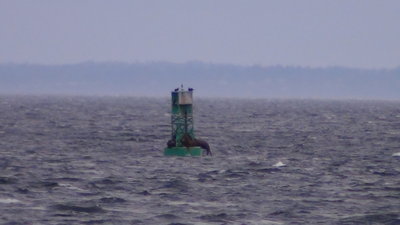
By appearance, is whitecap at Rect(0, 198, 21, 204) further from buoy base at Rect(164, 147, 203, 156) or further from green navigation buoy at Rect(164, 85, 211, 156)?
buoy base at Rect(164, 147, 203, 156)

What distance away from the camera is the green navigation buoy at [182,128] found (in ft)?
146

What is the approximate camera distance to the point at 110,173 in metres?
37.4

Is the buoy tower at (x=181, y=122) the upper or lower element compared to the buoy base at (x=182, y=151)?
upper

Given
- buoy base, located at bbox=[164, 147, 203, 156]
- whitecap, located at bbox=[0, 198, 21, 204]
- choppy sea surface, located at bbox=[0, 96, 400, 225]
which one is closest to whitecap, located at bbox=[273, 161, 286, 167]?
choppy sea surface, located at bbox=[0, 96, 400, 225]

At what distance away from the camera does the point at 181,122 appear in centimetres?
4509

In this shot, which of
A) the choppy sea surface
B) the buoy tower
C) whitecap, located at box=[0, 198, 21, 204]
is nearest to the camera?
the choppy sea surface

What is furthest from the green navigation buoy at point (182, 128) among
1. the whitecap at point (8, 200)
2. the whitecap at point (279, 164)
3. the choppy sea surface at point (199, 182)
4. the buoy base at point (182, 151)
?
the whitecap at point (8, 200)

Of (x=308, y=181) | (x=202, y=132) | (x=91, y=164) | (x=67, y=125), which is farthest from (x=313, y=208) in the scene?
(x=67, y=125)

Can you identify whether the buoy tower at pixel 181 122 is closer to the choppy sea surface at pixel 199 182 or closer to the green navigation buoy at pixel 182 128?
the green navigation buoy at pixel 182 128

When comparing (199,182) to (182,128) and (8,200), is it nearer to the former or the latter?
(8,200)

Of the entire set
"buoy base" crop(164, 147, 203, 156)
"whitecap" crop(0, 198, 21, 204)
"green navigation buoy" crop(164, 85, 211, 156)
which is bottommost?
"whitecap" crop(0, 198, 21, 204)

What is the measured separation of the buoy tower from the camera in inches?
1746

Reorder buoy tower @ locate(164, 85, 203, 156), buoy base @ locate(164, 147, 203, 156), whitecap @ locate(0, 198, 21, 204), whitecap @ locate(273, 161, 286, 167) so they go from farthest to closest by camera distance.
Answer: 1. buoy base @ locate(164, 147, 203, 156)
2. buoy tower @ locate(164, 85, 203, 156)
3. whitecap @ locate(273, 161, 286, 167)
4. whitecap @ locate(0, 198, 21, 204)

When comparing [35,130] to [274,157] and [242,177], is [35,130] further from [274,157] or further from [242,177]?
[242,177]
